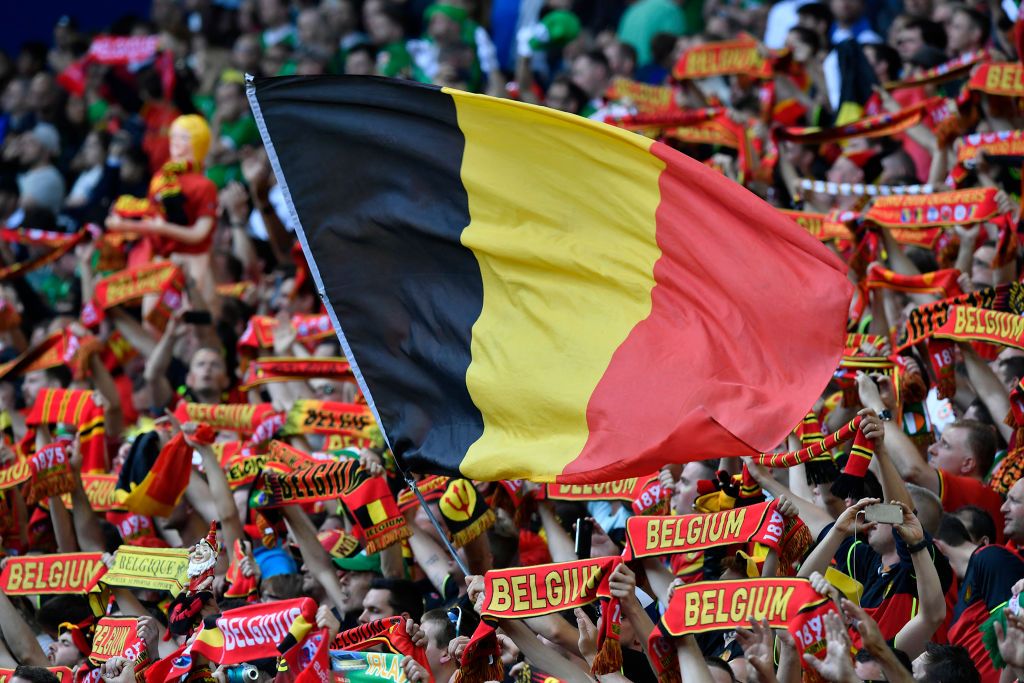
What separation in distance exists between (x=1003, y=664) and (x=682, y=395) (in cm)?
131

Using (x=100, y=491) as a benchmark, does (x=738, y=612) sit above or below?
above

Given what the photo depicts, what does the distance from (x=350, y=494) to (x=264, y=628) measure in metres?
1.37

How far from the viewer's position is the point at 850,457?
585cm

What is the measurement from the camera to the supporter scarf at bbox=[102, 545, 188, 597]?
663 centimetres

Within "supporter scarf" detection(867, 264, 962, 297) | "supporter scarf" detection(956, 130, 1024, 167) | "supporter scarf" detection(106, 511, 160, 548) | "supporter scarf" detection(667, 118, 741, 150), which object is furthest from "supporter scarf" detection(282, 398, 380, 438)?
"supporter scarf" detection(956, 130, 1024, 167)

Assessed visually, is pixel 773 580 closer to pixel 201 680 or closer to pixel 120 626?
pixel 201 680

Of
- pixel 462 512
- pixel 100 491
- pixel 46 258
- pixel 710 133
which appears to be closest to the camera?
pixel 462 512

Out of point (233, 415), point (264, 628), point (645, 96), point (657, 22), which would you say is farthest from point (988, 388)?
point (657, 22)

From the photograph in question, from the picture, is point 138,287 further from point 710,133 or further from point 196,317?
point 710,133

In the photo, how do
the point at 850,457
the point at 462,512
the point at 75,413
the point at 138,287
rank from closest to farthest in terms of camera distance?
the point at 850,457 < the point at 462,512 < the point at 75,413 < the point at 138,287

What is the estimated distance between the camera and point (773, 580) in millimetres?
4973

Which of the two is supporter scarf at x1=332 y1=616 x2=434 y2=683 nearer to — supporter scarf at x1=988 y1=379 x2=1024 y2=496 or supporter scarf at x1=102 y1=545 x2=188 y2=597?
supporter scarf at x1=102 y1=545 x2=188 y2=597

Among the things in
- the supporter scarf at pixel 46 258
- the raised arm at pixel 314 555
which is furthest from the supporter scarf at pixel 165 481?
the supporter scarf at pixel 46 258

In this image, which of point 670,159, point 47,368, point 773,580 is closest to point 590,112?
point 47,368
